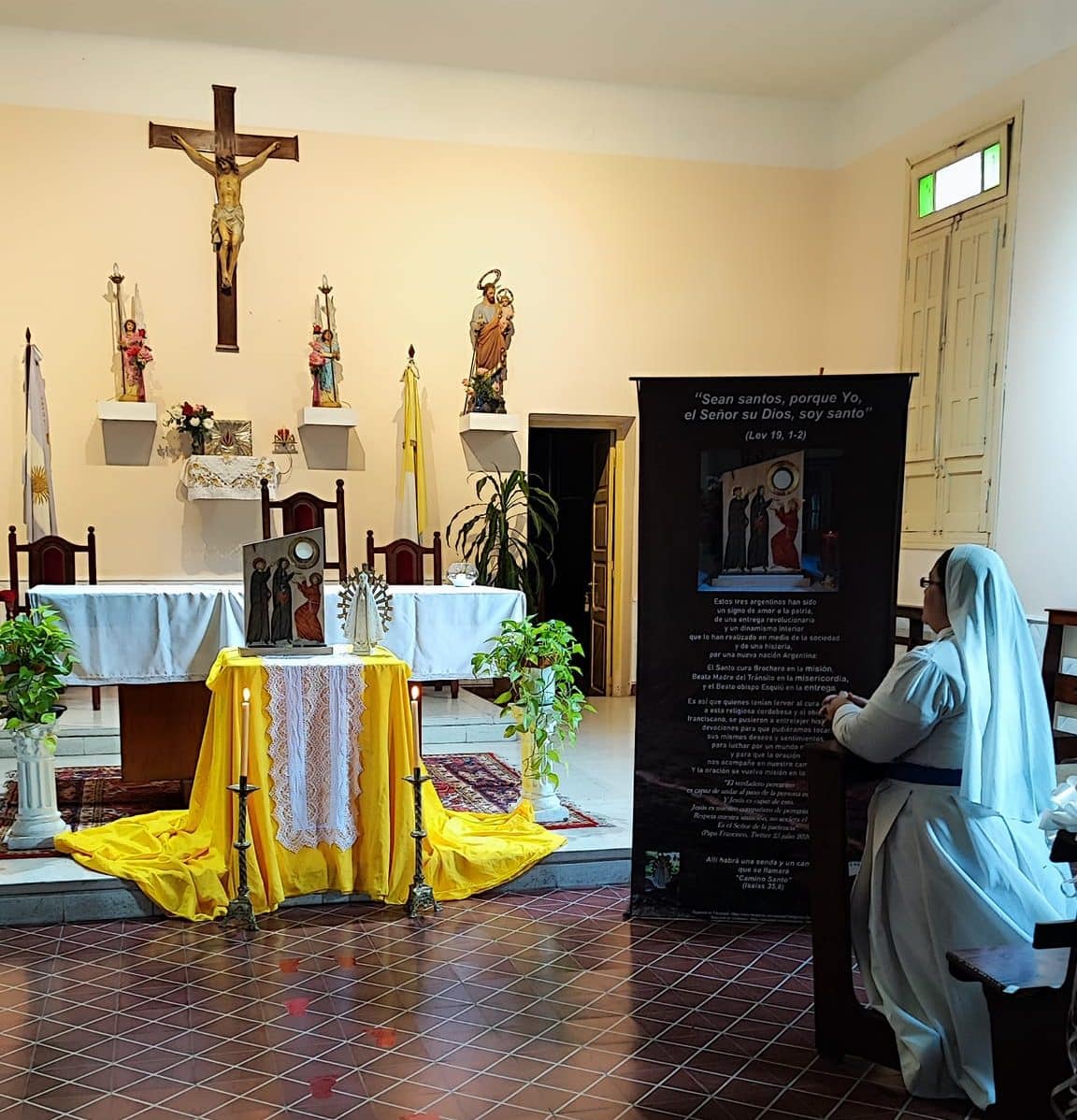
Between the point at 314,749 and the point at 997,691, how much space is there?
2412 millimetres

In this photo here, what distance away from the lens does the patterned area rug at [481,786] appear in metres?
5.05

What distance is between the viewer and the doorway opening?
953 centimetres

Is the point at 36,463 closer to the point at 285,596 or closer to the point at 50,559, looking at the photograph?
the point at 50,559

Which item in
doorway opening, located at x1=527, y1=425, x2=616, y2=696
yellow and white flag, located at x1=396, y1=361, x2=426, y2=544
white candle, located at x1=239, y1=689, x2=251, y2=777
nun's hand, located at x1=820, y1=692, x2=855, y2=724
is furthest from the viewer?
doorway opening, located at x1=527, y1=425, x2=616, y2=696

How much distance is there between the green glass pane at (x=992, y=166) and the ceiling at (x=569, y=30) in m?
0.99

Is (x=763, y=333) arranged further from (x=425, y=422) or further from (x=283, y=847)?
(x=283, y=847)

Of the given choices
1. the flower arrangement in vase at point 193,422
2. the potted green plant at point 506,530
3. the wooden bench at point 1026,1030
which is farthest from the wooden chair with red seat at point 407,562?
the wooden bench at point 1026,1030

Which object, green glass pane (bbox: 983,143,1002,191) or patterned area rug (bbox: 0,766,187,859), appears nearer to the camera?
patterned area rug (bbox: 0,766,187,859)

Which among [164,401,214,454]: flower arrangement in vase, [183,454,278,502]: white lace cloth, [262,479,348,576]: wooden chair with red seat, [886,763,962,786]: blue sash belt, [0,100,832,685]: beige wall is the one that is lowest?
[886,763,962,786]: blue sash belt

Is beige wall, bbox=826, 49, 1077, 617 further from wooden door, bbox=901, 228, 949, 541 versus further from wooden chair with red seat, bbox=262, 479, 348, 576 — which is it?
wooden chair with red seat, bbox=262, 479, 348, 576

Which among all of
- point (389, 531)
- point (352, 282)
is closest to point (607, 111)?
point (352, 282)

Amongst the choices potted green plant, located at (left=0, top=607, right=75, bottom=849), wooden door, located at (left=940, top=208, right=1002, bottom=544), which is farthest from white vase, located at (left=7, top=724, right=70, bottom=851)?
wooden door, located at (left=940, top=208, right=1002, bottom=544)

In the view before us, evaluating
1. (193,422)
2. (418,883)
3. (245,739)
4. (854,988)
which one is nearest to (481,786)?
(418,883)

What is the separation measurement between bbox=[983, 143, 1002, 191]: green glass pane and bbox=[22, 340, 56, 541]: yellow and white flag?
654cm
